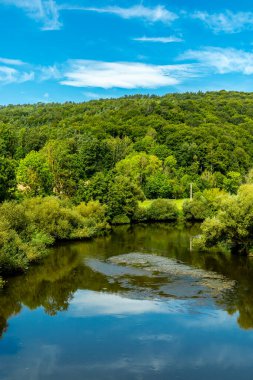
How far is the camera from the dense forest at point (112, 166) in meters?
52.0

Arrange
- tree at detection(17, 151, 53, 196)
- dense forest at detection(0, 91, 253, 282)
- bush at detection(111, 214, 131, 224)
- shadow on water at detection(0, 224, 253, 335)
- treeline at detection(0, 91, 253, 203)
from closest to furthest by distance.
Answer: shadow on water at detection(0, 224, 253, 335) → dense forest at detection(0, 91, 253, 282) → tree at detection(17, 151, 53, 196) → treeline at detection(0, 91, 253, 203) → bush at detection(111, 214, 131, 224)

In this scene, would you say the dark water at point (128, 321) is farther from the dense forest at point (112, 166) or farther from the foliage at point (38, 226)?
→ the dense forest at point (112, 166)

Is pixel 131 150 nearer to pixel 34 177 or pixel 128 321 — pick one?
pixel 34 177

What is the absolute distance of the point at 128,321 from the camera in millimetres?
28109

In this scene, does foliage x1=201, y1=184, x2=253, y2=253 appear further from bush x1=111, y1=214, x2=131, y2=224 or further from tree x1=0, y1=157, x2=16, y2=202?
bush x1=111, y1=214, x2=131, y2=224

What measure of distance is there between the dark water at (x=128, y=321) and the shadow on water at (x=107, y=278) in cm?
8

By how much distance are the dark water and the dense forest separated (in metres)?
4.78

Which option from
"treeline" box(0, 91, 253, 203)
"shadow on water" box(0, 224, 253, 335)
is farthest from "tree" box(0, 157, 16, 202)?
"shadow on water" box(0, 224, 253, 335)

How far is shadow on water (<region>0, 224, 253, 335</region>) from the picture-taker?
3155 cm

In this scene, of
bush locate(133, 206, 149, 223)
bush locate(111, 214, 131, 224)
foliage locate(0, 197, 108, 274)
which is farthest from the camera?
bush locate(133, 206, 149, 223)

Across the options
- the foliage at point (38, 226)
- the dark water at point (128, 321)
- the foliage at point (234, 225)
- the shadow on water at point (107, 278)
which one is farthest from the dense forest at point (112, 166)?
the dark water at point (128, 321)

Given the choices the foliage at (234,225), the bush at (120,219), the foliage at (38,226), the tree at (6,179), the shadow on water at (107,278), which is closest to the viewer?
the shadow on water at (107,278)

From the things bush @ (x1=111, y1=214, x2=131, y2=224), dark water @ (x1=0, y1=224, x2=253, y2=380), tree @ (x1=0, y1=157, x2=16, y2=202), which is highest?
tree @ (x1=0, y1=157, x2=16, y2=202)

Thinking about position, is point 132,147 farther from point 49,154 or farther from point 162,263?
point 162,263
